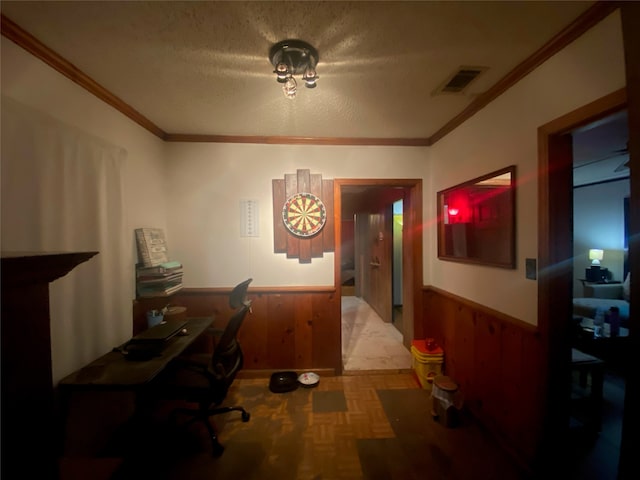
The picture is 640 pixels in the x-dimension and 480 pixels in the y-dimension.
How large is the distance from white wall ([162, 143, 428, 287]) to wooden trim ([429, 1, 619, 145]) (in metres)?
0.87

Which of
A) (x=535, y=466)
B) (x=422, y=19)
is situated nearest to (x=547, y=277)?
(x=535, y=466)

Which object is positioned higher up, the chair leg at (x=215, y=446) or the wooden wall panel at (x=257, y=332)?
→ the wooden wall panel at (x=257, y=332)

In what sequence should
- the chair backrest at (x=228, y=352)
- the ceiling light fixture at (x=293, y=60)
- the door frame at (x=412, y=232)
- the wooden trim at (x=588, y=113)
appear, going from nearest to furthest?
1. the wooden trim at (x=588, y=113)
2. the ceiling light fixture at (x=293, y=60)
3. the chair backrest at (x=228, y=352)
4. the door frame at (x=412, y=232)

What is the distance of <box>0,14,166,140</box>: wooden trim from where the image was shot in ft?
4.14

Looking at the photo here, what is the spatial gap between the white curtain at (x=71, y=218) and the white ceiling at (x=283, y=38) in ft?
1.55

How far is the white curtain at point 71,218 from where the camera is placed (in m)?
1.24

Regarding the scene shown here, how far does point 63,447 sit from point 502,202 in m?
3.09

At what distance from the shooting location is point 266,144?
273 cm

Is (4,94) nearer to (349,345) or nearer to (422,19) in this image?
(422,19)

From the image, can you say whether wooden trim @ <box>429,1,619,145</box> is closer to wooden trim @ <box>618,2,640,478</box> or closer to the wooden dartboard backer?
wooden trim @ <box>618,2,640,478</box>

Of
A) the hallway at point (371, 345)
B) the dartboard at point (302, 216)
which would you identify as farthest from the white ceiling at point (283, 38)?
the hallway at point (371, 345)

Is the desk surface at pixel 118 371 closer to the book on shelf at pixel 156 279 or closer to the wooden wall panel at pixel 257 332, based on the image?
the book on shelf at pixel 156 279

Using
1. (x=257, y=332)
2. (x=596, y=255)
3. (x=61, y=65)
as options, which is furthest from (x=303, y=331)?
(x=596, y=255)

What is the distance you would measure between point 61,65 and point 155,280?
1.52 metres
